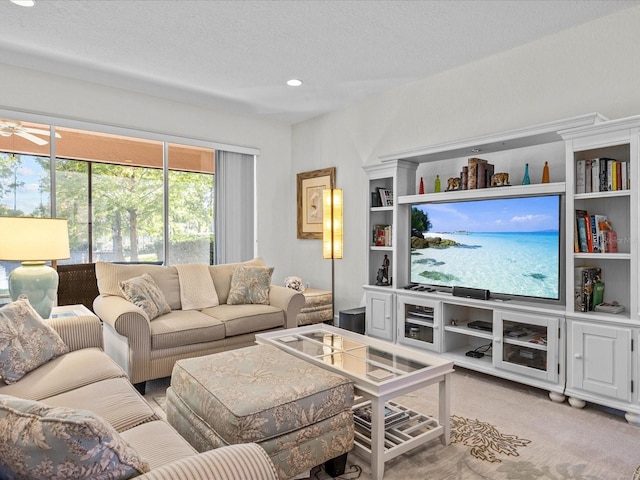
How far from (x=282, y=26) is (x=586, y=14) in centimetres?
221

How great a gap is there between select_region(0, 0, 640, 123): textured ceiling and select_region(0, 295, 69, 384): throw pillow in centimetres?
211

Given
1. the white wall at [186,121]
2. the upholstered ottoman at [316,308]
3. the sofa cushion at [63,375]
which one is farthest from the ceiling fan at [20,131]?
the upholstered ottoman at [316,308]

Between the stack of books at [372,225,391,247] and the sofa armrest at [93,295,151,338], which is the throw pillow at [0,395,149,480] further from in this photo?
the stack of books at [372,225,391,247]

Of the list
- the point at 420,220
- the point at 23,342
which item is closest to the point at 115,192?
the point at 23,342

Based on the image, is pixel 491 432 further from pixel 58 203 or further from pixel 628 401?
pixel 58 203

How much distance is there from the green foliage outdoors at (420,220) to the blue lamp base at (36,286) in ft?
10.0

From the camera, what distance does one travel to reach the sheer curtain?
523cm

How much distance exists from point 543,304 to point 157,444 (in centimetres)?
276

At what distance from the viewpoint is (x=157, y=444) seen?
1.39m

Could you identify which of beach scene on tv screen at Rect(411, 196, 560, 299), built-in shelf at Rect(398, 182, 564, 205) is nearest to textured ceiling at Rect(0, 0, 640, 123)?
built-in shelf at Rect(398, 182, 564, 205)

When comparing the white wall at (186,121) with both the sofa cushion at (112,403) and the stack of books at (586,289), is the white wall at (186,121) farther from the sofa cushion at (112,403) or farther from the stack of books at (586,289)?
the stack of books at (586,289)

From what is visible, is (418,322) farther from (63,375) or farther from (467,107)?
(63,375)

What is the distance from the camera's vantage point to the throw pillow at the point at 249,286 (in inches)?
152

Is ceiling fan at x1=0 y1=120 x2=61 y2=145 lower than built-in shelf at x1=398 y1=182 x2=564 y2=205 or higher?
higher
